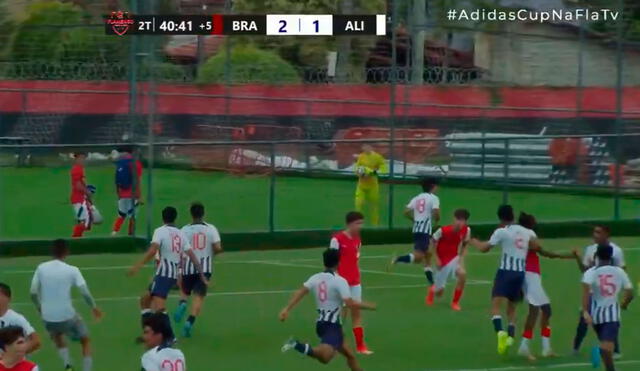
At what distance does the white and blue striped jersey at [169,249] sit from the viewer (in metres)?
20.2

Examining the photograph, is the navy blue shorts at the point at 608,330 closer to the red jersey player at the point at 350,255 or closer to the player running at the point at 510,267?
the player running at the point at 510,267

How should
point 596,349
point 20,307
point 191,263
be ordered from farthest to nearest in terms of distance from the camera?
point 20,307 < point 191,263 < point 596,349

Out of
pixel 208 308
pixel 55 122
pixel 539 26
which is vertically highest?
pixel 539 26

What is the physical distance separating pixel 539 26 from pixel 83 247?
15247mm

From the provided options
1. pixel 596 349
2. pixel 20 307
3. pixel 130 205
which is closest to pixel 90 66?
pixel 130 205

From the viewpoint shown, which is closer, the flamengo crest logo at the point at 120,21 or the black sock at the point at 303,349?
the black sock at the point at 303,349

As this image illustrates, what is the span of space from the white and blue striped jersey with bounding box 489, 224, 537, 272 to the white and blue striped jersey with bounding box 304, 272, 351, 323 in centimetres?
357

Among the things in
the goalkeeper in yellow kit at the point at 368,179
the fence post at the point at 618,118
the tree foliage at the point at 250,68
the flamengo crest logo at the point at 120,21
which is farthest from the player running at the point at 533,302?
the tree foliage at the point at 250,68

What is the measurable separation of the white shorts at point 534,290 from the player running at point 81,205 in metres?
12.0

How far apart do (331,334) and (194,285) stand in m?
4.36

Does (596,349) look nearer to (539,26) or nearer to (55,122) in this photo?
(539,26)

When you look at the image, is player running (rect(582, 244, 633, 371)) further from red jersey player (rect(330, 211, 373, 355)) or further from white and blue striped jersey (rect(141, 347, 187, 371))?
white and blue striped jersey (rect(141, 347, 187, 371))

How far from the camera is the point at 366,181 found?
31922mm

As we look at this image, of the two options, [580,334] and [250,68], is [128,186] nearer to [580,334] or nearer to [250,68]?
[250,68]
